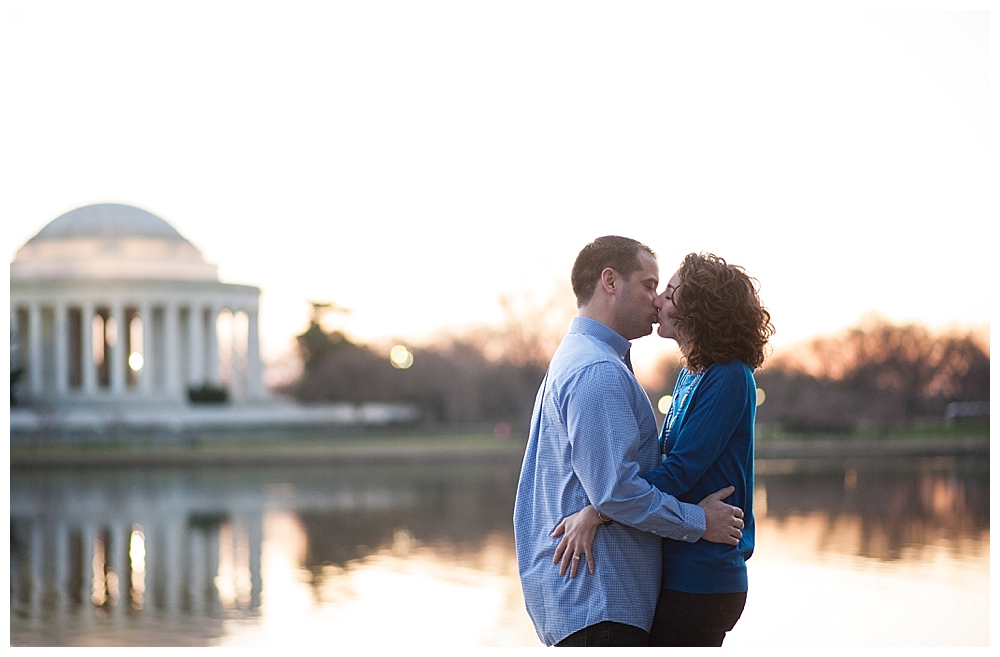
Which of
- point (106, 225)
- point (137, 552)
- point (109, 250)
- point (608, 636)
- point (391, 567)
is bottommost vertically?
point (137, 552)

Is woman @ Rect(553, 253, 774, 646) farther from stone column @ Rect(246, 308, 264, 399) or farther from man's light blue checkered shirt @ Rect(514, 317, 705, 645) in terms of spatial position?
stone column @ Rect(246, 308, 264, 399)

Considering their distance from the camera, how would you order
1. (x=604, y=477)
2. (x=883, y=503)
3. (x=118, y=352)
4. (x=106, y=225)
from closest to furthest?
(x=604, y=477), (x=883, y=503), (x=118, y=352), (x=106, y=225)

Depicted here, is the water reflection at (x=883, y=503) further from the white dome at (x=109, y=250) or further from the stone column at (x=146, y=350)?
the white dome at (x=109, y=250)

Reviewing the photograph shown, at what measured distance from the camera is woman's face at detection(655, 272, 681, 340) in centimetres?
463

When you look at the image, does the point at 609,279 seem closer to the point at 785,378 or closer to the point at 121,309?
the point at 785,378

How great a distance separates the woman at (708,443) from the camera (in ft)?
14.5

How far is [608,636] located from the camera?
444cm

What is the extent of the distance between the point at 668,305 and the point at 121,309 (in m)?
70.7

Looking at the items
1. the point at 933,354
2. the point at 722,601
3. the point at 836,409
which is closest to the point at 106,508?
the point at 722,601

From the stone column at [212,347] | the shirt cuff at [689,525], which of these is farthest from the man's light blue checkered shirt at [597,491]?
the stone column at [212,347]

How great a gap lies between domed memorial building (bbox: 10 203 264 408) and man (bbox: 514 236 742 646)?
65.9 m

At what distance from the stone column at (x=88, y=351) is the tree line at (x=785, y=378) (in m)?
12.0

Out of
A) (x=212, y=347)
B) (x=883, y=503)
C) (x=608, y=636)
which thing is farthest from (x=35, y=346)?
(x=608, y=636)

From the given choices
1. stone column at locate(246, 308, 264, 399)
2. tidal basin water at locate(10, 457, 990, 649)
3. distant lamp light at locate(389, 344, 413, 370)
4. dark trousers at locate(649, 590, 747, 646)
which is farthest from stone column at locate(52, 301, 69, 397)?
dark trousers at locate(649, 590, 747, 646)
